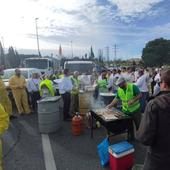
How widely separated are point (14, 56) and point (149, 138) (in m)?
68.1

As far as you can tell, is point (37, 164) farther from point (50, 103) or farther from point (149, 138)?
point (149, 138)

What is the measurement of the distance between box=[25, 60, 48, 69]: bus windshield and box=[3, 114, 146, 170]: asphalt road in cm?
1079

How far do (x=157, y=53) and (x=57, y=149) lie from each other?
6415 centimetres

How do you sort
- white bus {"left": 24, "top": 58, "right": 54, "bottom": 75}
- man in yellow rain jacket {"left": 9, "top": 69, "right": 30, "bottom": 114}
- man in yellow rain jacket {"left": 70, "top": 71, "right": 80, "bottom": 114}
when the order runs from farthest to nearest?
white bus {"left": 24, "top": 58, "right": 54, "bottom": 75} < man in yellow rain jacket {"left": 9, "top": 69, "right": 30, "bottom": 114} < man in yellow rain jacket {"left": 70, "top": 71, "right": 80, "bottom": 114}

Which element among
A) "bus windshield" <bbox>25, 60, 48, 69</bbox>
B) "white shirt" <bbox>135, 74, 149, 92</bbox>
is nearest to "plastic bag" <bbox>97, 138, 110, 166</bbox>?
"white shirt" <bbox>135, 74, 149, 92</bbox>

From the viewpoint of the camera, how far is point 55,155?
560 cm

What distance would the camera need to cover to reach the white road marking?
5.01 meters

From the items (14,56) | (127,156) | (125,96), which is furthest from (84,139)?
(14,56)

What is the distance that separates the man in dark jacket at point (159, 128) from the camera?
2.53m

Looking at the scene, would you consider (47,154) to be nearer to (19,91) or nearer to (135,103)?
(135,103)

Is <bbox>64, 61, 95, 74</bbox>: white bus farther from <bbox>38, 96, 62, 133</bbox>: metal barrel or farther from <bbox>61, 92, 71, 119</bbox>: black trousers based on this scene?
<bbox>38, 96, 62, 133</bbox>: metal barrel

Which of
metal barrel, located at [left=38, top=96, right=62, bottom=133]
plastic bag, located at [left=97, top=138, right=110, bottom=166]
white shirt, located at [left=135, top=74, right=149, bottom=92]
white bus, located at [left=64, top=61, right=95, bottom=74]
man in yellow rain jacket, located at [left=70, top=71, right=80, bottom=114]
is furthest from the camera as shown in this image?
white bus, located at [left=64, top=61, right=95, bottom=74]

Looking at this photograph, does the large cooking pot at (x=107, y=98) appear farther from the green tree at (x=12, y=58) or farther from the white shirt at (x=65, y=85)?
the green tree at (x=12, y=58)

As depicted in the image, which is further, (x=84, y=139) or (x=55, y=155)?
(x=84, y=139)
